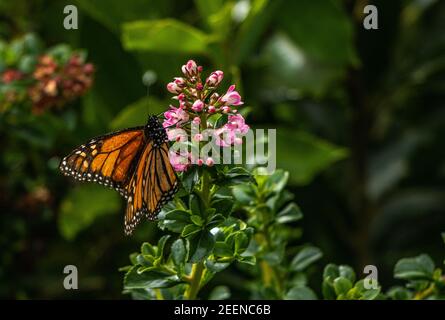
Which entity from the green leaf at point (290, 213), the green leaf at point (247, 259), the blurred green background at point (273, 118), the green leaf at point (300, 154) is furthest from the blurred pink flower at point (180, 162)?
the green leaf at point (300, 154)

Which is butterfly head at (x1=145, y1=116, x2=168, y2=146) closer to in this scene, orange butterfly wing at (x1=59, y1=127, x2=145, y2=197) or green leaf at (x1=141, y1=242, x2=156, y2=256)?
orange butterfly wing at (x1=59, y1=127, x2=145, y2=197)

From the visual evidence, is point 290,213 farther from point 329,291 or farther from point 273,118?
point 273,118

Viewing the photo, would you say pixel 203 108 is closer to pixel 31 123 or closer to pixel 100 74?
pixel 31 123

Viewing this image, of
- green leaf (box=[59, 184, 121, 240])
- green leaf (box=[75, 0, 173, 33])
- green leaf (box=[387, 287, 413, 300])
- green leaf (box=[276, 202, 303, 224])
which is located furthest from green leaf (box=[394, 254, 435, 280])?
green leaf (box=[75, 0, 173, 33])

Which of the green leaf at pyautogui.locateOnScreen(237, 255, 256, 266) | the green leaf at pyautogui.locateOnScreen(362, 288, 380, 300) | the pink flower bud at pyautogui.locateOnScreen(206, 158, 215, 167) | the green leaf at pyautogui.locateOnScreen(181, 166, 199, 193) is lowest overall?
the green leaf at pyautogui.locateOnScreen(362, 288, 380, 300)

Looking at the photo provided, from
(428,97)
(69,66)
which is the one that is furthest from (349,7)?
(69,66)

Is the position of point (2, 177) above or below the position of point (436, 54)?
below

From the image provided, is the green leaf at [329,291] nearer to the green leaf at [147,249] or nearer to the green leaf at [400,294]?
the green leaf at [400,294]
